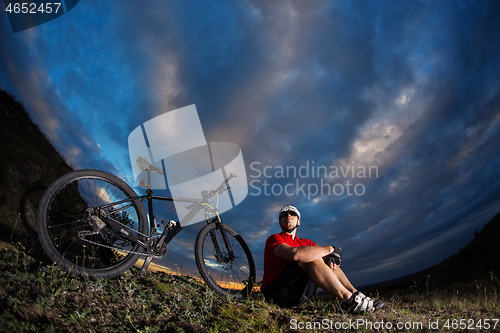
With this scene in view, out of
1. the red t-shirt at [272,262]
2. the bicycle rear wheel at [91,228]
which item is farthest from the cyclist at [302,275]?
the bicycle rear wheel at [91,228]

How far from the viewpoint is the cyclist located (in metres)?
4.09

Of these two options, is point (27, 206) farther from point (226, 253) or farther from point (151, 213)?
point (226, 253)

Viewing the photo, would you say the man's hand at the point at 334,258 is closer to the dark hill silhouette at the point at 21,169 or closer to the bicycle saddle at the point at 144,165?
the bicycle saddle at the point at 144,165

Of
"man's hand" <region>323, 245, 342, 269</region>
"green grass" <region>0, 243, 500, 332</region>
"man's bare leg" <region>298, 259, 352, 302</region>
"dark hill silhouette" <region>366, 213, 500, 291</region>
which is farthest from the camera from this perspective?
"dark hill silhouette" <region>366, 213, 500, 291</region>

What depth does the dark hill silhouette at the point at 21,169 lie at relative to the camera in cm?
526

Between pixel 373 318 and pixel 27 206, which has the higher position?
pixel 27 206

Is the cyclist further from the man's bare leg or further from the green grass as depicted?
the green grass

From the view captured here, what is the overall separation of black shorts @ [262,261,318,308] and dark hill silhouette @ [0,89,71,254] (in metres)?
4.46

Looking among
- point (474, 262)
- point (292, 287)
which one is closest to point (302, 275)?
point (292, 287)

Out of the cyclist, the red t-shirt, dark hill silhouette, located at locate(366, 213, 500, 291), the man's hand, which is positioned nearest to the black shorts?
the cyclist

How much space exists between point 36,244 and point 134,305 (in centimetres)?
329

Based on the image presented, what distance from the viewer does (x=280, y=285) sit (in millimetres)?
4387

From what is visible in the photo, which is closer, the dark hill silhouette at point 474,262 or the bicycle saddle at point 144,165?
the bicycle saddle at point 144,165

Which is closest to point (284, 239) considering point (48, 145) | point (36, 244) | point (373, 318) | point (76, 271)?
point (373, 318)
